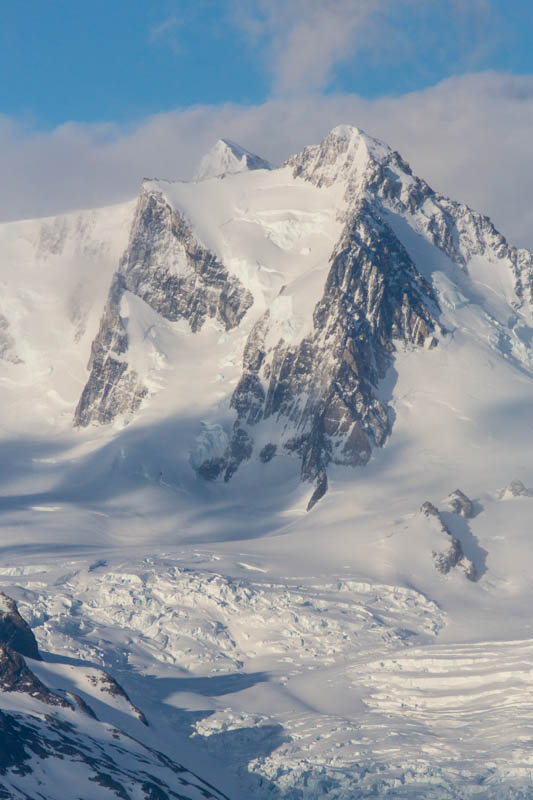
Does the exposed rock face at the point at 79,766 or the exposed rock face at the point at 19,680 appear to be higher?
the exposed rock face at the point at 19,680

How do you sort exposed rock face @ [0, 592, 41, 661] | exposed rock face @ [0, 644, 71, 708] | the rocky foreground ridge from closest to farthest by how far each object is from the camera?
the rocky foreground ridge → exposed rock face @ [0, 644, 71, 708] → exposed rock face @ [0, 592, 41, 661]

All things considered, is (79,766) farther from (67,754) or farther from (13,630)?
(13,630)

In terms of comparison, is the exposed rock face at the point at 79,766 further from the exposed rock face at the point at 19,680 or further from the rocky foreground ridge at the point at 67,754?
the exposed rock face at the point at 19,680

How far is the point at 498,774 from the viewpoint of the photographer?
612ft

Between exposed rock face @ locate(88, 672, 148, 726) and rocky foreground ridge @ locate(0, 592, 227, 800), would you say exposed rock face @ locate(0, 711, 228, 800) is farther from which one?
exposed rock face @ locate(88, 672, 148, 726)

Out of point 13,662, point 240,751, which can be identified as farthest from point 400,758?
point 13,662

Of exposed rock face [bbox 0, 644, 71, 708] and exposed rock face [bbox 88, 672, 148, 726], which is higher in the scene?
exposed rock face [bbox 0, 644, 71, 708]

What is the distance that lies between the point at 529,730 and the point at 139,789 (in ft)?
191

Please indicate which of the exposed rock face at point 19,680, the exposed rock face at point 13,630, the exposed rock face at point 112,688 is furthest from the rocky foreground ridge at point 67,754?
the exposed rock face at point 112,688

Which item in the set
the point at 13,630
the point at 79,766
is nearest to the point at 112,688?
the point at 13,630

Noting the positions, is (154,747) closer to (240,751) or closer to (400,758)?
(240,751)

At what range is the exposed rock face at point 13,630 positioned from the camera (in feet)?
636

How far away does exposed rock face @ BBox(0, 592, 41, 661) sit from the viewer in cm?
19400

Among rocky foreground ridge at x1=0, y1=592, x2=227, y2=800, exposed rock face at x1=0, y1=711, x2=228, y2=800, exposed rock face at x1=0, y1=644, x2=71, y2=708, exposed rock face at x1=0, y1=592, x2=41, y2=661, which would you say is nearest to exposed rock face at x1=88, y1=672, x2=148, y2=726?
exposed rock face at x1=0, y1=592, x2=41, y2=661
